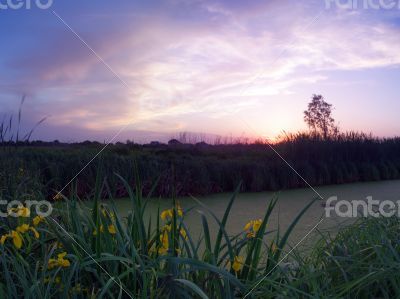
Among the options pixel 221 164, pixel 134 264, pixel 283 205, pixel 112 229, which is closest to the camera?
pixel 134 264

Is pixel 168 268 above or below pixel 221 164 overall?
below

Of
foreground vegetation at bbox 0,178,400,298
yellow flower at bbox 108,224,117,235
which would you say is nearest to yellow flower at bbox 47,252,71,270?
foreground vegetation at bbox 0,178,400,298

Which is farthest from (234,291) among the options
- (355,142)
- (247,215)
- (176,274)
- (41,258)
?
(355,142)

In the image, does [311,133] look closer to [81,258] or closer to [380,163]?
[380,163]

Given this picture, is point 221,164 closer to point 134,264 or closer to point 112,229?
point 112,229

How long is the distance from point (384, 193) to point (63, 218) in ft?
11.9

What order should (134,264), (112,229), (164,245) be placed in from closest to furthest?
(134,264) < (164,245) < (112,229)

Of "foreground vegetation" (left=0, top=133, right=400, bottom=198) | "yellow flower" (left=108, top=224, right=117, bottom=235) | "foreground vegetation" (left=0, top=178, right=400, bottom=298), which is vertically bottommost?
"foreground vegetation" (left=0, top=178, right=400, bottom=298)

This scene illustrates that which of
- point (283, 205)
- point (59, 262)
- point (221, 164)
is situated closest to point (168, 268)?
point (59, 262)

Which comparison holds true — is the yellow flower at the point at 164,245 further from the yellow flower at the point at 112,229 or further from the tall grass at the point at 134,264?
the yellow flower at the point at 112,229

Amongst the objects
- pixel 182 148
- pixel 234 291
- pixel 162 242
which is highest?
pixel 182 148

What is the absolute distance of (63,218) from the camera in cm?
223

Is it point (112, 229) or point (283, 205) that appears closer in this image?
point (112, 229)

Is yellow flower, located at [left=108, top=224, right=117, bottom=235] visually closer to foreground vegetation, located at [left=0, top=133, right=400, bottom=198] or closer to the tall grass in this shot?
the tall grass
